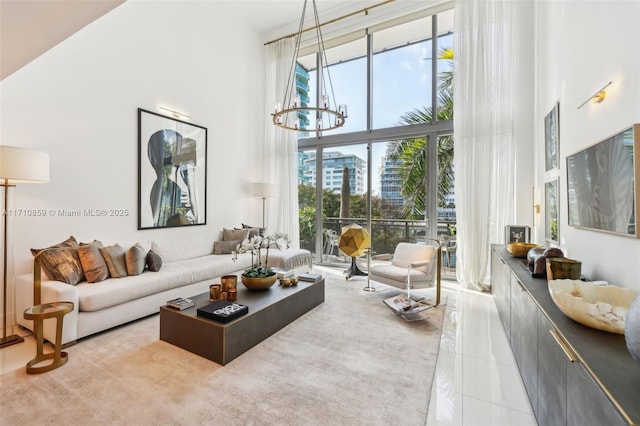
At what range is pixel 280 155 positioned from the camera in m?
6.21

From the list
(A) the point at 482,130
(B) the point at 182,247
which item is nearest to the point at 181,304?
(B) the point at 182,247

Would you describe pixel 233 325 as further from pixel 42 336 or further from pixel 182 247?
pixel 182 247

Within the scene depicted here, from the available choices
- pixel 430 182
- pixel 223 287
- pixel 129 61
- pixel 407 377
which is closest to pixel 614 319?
pixel 407 377

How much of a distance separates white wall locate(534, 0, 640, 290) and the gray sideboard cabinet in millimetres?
469

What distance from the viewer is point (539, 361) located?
1664 mm

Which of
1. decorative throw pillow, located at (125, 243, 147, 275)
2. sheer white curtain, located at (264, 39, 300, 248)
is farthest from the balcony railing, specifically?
decorative throw pillow, located at (125, 243, 147, 275)

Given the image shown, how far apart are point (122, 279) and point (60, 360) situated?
3.17 ft

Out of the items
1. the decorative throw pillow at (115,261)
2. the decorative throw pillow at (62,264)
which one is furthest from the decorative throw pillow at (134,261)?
the decorative throw pillow at (62,264)

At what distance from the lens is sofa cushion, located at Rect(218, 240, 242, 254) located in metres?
4.95

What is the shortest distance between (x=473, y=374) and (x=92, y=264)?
12.2 ft

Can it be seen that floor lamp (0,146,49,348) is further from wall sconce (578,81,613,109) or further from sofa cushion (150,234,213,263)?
wall sconce (578,81,613,109)

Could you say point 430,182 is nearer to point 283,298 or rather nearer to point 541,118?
point 541,118

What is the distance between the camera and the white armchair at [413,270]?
3.74 m

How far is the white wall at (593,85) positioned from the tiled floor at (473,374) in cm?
98
